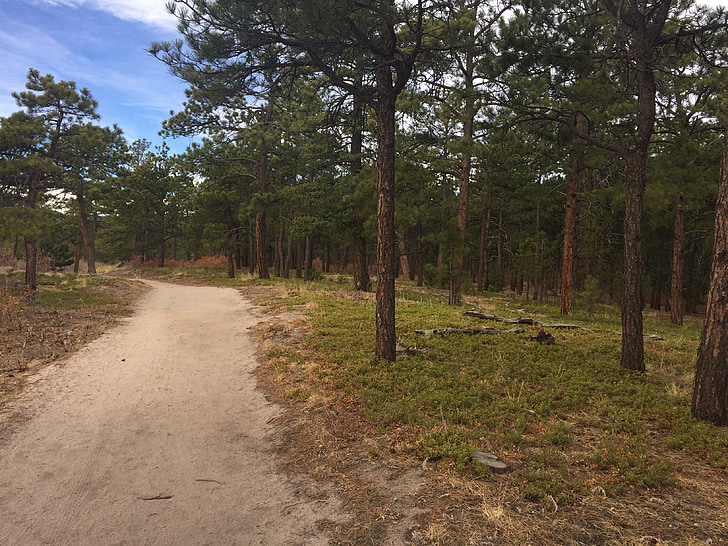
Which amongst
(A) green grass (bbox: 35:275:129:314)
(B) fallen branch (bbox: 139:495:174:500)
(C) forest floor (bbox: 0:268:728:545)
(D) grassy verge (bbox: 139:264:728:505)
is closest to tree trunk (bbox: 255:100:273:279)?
(A) green grass (bbox: 35:275:129:314)

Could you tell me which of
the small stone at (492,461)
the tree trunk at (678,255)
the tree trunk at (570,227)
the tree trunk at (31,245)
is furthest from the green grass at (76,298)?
the tree trunk at (678,255)

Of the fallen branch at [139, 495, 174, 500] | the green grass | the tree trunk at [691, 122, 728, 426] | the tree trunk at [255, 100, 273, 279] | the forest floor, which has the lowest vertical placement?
the fallen branch at [139, 495, 174, 500]

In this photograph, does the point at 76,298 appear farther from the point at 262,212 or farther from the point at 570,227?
the point at 570,227

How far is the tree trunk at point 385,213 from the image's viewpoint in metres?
7.14

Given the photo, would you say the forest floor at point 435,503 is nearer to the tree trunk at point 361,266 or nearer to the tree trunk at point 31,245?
the tree trunk at point 361,266

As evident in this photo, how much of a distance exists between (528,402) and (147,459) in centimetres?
482

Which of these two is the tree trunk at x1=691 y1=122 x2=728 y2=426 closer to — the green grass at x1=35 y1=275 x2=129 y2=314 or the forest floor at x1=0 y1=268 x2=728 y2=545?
the forest floor at x1=0 y1=268 x2=728 y2=545

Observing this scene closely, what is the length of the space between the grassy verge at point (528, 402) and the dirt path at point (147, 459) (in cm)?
121

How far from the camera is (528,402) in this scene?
18.3ft

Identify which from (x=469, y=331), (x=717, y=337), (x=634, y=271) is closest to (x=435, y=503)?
(x=717, y=337)

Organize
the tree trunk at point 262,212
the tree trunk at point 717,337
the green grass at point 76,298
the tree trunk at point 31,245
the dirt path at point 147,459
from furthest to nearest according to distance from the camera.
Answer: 1. the tree trunk at point 262,212
2. the tree trunk at point 31,245
3. the green grass at point 76,298
4. the tree trunk at point 717,337
5. the dirt path at point 147,459

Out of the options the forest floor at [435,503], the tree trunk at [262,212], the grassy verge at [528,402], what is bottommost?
the forest floor at [435,503]

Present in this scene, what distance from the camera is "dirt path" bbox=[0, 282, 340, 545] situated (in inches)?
133

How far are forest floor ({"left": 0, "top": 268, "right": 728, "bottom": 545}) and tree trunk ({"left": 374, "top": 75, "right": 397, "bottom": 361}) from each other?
2.13m
